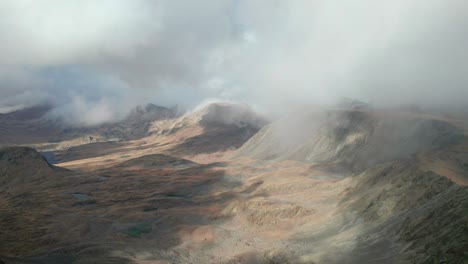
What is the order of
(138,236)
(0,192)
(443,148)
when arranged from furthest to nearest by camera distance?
(0,192) < (443,148) < (138,236)

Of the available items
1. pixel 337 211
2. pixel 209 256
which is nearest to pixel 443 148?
pixel 337 211

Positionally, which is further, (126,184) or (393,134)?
(126,184)

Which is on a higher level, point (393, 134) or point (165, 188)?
point (393, 134)

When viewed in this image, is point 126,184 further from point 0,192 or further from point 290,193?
point 290,193

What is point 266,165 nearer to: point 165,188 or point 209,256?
point 165,188

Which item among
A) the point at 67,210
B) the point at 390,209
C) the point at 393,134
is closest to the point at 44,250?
the point at 67,210

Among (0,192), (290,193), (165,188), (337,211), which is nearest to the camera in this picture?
(337,211)
